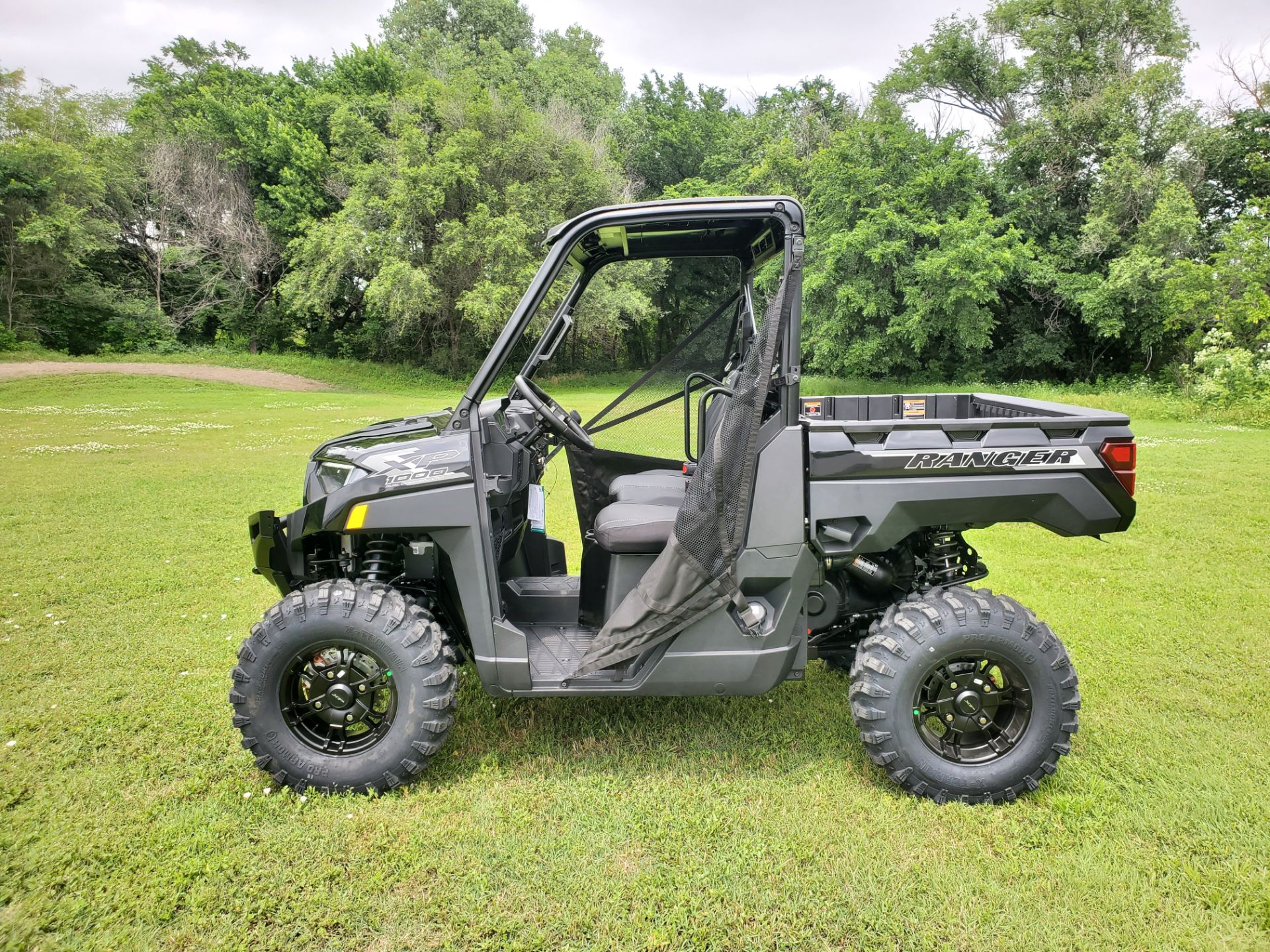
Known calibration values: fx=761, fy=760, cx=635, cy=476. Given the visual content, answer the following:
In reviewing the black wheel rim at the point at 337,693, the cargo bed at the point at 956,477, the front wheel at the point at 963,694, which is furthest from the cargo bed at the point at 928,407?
the black wheel rim at the point at 337,693

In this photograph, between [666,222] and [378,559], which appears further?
[378,559]

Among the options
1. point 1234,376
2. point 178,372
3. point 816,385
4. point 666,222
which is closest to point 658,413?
point 666,222

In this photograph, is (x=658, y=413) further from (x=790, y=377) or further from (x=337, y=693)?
(x=337, y=693)

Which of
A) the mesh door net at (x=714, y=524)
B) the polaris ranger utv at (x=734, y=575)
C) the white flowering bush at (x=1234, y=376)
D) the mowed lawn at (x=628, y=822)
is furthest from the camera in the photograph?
the white flowering bush at (x=1234, y=376)

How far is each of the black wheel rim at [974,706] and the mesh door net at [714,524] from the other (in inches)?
33.4

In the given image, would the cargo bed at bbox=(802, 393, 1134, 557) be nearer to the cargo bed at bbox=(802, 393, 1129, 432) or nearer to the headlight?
the cargo bed at bbox=(802, 393, 1129, 432)

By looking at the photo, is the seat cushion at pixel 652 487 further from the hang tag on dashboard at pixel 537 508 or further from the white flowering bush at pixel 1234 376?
the white flowering bush at pixel 1234 376

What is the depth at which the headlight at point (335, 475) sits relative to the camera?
10.00ft

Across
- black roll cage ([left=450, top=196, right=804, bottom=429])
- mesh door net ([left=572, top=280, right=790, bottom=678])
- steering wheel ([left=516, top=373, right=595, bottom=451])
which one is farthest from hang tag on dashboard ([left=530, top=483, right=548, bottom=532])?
mesh door net ([left=572, top=280, right=790, bottom=678])

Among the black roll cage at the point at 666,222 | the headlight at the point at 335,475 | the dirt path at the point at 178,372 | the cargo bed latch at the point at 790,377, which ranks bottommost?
the dirt path at the point at 178,372

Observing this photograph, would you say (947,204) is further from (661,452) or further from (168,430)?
(661,452)

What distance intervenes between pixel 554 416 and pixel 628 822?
1699mm

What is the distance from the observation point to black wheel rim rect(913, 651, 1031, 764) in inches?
116

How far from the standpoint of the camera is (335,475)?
318cm
